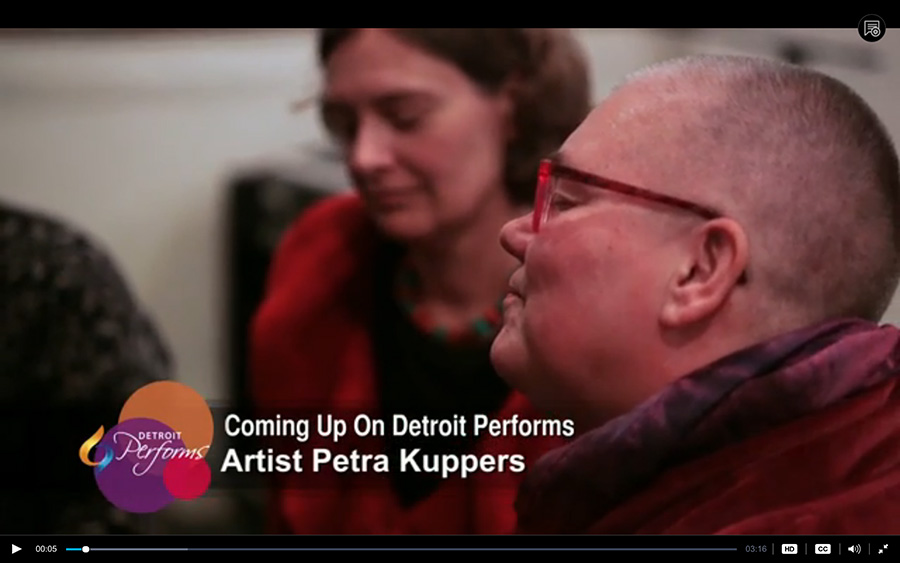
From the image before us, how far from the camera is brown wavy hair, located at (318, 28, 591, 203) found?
1.13m

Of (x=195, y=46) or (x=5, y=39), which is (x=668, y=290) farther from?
(x=5, y=39)

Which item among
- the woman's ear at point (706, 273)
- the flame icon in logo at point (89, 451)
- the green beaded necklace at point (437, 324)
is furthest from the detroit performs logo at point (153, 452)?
the woman's ear at point (706, 273)

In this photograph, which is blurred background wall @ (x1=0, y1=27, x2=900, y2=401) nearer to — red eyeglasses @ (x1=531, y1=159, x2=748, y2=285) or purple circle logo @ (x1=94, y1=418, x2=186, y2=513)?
purple circle logo @ (x1=94, y1=418, x2=186, y2=513)

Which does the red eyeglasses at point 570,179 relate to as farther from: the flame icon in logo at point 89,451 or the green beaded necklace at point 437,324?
the flame icon in logo at point 89,451

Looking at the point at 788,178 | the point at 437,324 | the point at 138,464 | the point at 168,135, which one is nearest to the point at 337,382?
the point at 437,324

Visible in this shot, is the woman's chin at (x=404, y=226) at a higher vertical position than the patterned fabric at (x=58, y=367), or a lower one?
higher

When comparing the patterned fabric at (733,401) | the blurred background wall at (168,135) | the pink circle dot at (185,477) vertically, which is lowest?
the pink circle dot at (185,477)

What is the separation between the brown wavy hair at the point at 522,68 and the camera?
1.13 m

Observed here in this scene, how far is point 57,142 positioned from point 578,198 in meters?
0.66

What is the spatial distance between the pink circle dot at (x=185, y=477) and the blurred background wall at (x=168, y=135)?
3.4 inches

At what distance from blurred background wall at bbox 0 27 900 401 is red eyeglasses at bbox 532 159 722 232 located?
0.23 meters

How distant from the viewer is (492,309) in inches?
45.7

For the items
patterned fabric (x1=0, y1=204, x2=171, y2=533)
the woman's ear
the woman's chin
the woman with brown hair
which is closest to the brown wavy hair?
the woman with brown hair

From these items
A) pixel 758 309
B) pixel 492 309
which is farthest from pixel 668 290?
pixel 492 309
